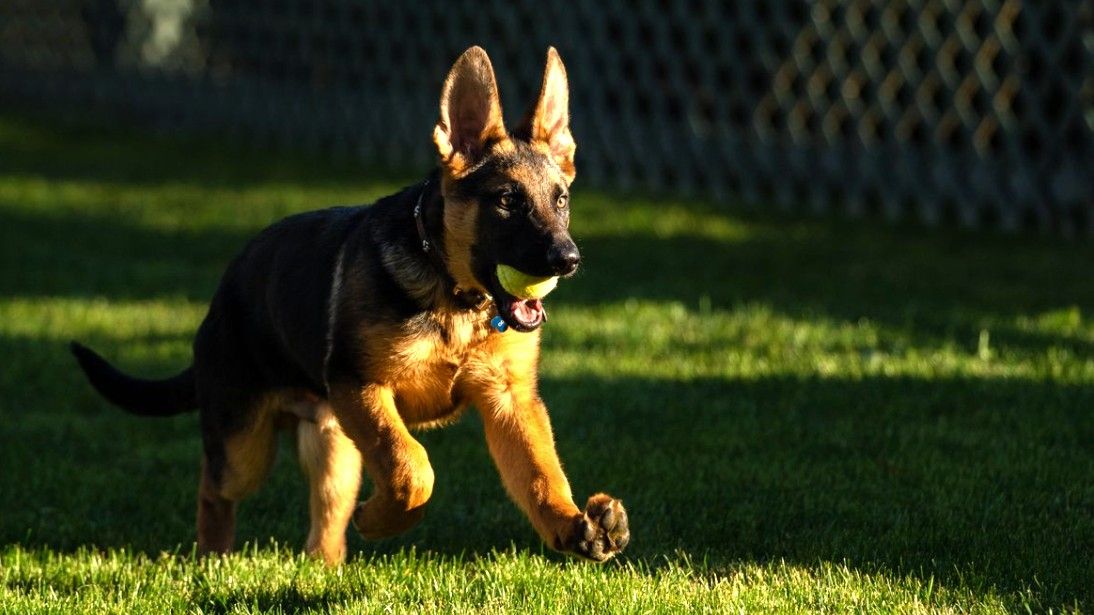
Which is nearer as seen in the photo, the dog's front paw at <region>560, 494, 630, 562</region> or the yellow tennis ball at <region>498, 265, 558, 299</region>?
the dog's front paw at <region>560, 494, 630, 562</region>

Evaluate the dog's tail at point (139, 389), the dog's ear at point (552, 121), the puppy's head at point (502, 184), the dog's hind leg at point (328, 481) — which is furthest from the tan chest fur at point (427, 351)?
the dog's tail at point (139, 389)

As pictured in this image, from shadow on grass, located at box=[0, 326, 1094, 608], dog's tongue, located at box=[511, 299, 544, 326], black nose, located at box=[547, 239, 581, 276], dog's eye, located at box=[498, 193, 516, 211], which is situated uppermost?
dog's eye, located at box=[498, 193, 516, 211]

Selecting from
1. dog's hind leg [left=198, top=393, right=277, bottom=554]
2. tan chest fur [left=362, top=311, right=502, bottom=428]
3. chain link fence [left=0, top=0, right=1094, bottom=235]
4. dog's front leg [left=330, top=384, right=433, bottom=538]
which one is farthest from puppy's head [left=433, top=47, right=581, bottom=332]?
chain link fence [left=0, top=0, right=1094, bottom=235]

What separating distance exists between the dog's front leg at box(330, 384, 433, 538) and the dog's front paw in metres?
0.45

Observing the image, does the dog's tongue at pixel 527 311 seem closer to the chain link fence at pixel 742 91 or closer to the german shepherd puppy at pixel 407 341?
the german shepherd puppy at pixel 407 341

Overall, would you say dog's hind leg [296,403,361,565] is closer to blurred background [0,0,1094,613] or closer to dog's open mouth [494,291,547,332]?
→ blurred background [0,0,1094,613]

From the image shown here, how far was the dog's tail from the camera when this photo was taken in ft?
14.9

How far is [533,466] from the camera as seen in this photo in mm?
3848

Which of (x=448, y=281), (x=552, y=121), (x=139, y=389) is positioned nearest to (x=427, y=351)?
(x=448, y=281)

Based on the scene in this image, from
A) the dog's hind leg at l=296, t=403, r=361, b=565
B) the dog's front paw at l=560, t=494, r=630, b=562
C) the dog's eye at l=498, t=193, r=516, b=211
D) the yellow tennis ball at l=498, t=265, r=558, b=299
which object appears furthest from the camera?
the dog's hind leg at l=296, t=403, r=361, b=565

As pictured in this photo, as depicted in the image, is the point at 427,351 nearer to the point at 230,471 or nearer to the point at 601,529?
the point at 601,529

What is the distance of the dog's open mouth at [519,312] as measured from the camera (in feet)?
12.3

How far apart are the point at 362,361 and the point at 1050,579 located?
1.66m

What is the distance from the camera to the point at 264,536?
4488 millimetres
